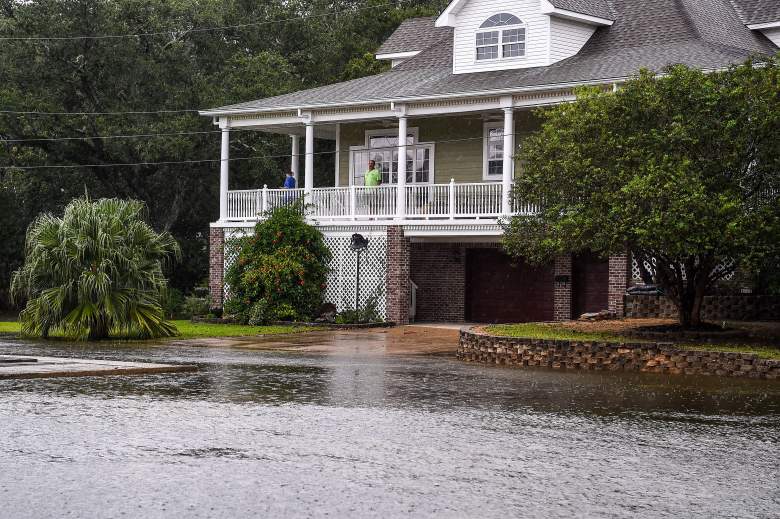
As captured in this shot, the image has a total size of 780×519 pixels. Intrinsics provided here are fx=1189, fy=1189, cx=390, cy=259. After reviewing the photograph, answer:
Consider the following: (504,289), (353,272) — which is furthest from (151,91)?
(504,289)

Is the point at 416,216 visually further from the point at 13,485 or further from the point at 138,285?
the point at 13,485

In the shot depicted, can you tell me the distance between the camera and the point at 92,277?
2441 cm

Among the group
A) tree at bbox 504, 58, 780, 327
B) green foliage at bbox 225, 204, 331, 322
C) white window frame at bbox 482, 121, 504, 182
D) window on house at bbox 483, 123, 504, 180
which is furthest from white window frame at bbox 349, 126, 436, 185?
tree at bbox 504, 58, 780, 327

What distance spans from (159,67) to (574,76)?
20.8m

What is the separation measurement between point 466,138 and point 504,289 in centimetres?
435

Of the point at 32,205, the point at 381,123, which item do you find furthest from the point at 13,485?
the point at 32,205

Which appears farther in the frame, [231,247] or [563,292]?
[231,247]

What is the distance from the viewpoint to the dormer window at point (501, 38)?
32000mm

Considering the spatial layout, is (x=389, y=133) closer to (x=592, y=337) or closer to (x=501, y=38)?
(x=501, y=38)

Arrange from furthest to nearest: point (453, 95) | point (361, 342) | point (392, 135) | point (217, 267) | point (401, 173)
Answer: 1. point (392, 135)
2. point (217, 267)
3. point (401, 173)
4. point (453, 95)
5. point (361, 342)

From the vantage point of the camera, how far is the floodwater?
834 centimetres

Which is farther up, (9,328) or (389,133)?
(389,133)

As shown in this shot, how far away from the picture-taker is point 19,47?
4219 centimetres

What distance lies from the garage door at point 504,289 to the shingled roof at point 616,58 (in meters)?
5.08
